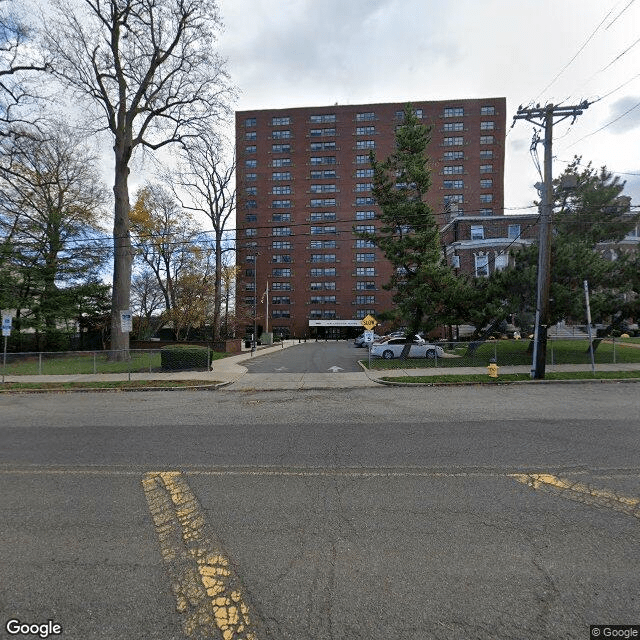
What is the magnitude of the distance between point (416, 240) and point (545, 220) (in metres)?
6.58

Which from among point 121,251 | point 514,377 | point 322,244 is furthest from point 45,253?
point 322,244

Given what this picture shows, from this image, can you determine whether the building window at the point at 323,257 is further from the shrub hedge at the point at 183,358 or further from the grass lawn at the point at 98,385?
the grass lawn at the point at 98,385

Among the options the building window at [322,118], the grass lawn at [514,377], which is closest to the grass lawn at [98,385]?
the grass lawn at [514,377]

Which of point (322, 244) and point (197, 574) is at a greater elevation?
point (322, 244)

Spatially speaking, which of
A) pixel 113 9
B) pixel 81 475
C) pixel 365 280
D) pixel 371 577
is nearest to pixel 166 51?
pixel 113 9

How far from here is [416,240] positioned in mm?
19156

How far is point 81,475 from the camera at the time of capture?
15.6ft

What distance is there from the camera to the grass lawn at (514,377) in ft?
43.4

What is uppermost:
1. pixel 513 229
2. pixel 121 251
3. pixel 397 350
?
pixel 513 229

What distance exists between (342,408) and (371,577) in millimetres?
A: 6429

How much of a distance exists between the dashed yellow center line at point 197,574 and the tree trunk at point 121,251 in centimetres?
1833

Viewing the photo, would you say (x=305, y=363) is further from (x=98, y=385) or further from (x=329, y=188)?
(x=329, y=188)

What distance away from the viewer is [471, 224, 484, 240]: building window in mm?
39219

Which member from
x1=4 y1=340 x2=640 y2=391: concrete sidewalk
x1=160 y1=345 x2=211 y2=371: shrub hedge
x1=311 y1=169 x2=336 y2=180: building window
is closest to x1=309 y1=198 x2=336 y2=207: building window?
x1=311 y1=169 x2=336 y2=180: building window
